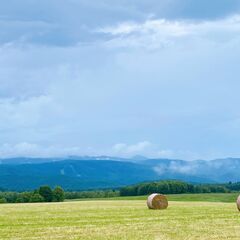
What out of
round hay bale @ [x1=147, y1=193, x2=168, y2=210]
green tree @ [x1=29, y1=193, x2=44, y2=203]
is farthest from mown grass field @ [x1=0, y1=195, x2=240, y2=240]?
green tree @ [x1=29, y1=193, x2=44, y2=203]

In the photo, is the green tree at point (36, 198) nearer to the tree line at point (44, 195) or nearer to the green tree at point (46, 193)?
the tree line at point (44, 195)

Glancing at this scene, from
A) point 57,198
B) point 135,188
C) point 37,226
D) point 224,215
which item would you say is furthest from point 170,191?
point 37,226

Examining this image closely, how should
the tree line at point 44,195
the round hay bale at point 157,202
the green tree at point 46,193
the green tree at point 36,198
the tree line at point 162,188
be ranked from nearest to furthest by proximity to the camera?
the round hay bale at point 157,202 → the green tree at point 36,198 → the tree line at point 44,195 → the green tree at point 46,193 → the tree line at point 162,188

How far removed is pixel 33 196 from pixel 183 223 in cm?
5935

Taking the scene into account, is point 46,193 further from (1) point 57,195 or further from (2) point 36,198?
(2) point 36,198

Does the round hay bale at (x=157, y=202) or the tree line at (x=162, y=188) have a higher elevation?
the tree line at (x=162, y=188)

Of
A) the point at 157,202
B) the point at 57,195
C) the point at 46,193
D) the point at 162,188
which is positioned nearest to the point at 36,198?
the point at 46,193

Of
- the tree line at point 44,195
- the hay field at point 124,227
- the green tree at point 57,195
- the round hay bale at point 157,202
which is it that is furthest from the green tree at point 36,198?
the hay field at point 124,227

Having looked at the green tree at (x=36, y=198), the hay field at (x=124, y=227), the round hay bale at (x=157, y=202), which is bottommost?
the hay field at (x=124, y=227)

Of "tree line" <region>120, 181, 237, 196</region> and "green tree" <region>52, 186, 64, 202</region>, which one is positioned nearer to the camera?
"green tree" <region>52, 186, 64, 202</region>

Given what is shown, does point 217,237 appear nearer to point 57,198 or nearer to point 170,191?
point 57,198

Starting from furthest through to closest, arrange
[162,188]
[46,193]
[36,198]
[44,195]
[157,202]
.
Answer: [162,188] → [46,193] → [44,195] → [36,198] → [157,202]

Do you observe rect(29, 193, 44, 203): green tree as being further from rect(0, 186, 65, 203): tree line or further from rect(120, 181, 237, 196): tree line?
rect(120, 181, 237, 196): tree line

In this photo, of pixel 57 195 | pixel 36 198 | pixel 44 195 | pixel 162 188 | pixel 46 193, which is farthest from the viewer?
pixel 162 188
